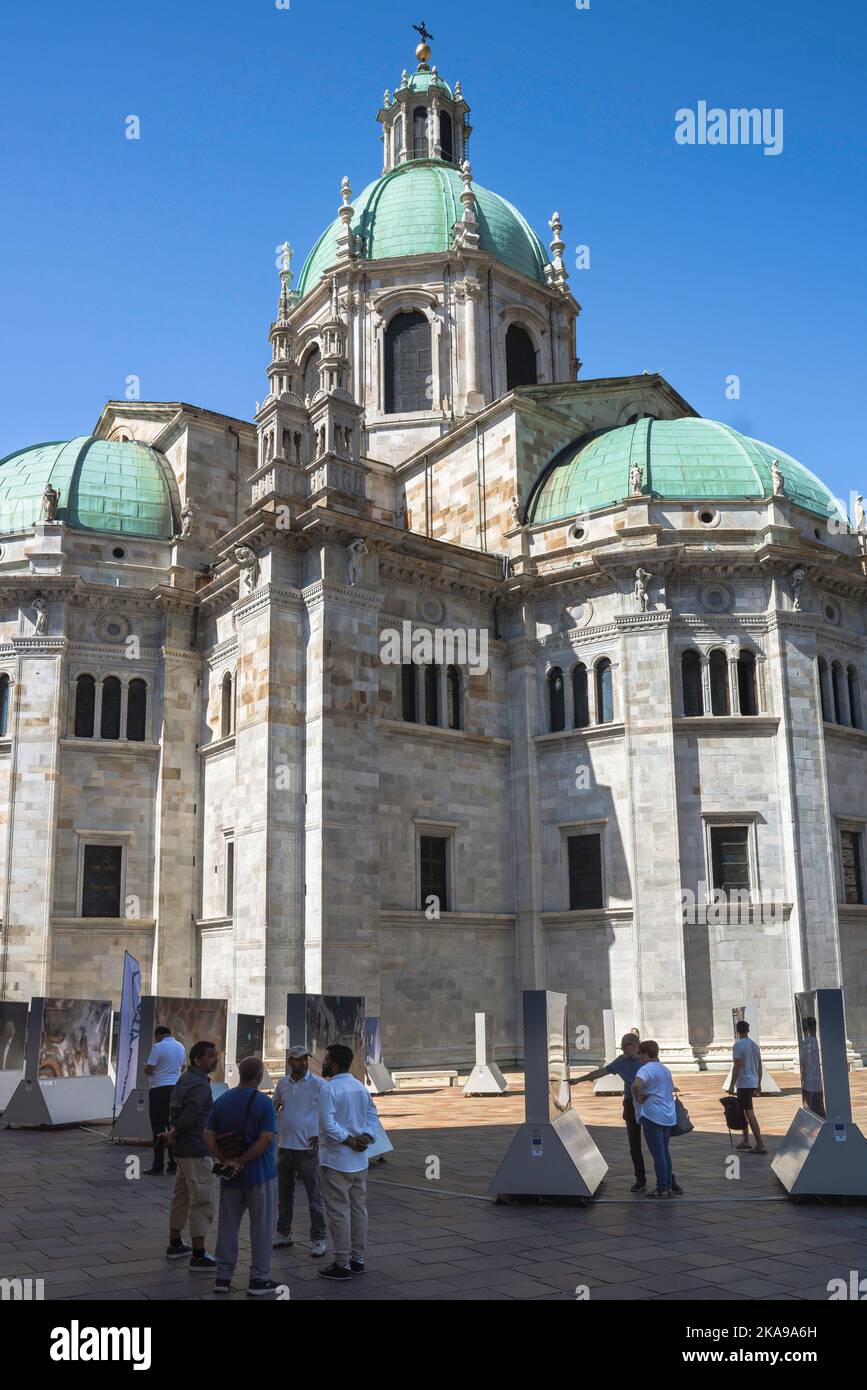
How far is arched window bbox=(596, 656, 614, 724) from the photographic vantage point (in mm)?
34438

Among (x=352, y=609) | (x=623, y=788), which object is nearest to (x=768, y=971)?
(x=623, y=788)

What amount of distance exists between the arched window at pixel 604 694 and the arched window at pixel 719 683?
112 inches

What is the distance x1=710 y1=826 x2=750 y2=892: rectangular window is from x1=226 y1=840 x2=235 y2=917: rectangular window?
13286mm

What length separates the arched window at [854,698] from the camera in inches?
1410

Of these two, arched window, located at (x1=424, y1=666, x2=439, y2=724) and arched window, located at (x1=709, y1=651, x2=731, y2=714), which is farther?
arched window, located at (x1=424, y1=666, x2=439, y2=724)

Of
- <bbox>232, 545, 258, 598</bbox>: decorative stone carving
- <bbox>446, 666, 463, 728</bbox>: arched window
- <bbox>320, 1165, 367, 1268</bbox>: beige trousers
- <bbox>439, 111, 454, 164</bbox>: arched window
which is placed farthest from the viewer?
<bbox>439, 111, 454, 164</bbox>: arched window

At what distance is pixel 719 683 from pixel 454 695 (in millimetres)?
7679

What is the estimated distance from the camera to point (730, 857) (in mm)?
32875

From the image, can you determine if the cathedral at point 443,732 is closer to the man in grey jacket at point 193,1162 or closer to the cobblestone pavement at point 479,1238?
the cobblestone pavement at point 479,1238

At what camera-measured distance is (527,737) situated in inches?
1394

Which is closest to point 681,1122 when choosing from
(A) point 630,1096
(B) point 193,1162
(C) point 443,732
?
(A) point 630,1096

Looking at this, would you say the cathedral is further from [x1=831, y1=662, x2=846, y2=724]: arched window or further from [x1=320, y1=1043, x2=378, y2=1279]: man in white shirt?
[x1=320, y1=1043, x2=378, y2=1279]: man in white shirt

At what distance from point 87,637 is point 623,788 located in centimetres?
1648

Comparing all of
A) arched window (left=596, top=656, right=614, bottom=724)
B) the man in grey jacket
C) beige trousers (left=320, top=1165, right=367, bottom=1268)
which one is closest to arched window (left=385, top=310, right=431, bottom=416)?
arched window (left=596, top=656, right=614, bottom=724)
